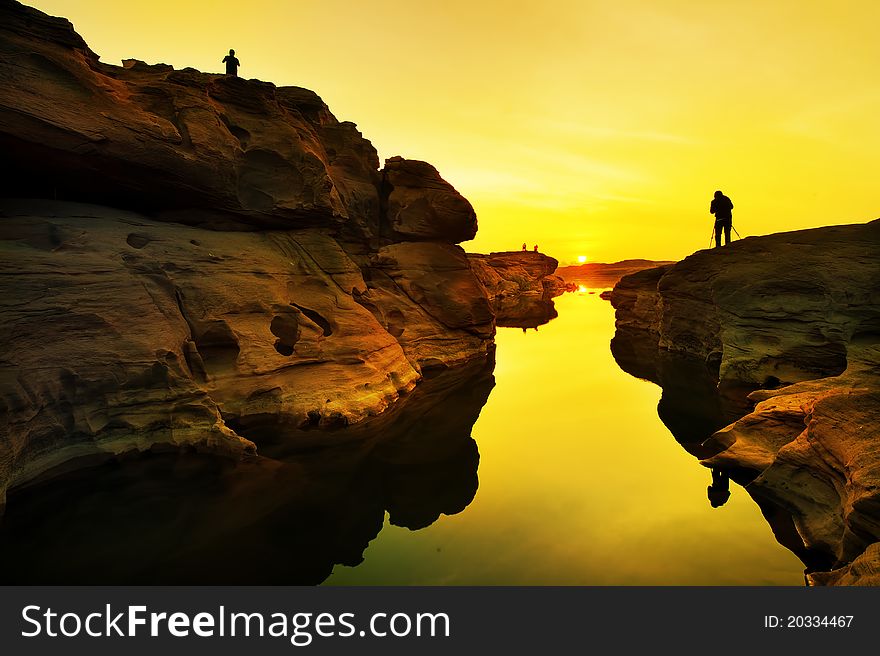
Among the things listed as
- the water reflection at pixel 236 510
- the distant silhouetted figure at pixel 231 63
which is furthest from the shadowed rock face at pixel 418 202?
the water reflection at pixel 236 510

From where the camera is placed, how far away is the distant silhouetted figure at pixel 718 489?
10.8 m

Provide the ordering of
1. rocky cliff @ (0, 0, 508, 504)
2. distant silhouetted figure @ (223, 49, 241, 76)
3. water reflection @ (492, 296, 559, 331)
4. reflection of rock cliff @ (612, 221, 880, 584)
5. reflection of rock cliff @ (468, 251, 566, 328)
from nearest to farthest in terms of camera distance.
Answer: reflection of rock cliff @ (612, 221, 880, 584), rocky cliff @ (0, 0, 508, 504), distant silhouetted figure @ (223, 49, 241, 76), water reflection @ (492, 296, 559, 331), reflection of rock cliff @ (468, 251, 566, 328)

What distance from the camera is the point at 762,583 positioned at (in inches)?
301

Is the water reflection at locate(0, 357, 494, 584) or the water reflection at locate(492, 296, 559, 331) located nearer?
the water reflection at locate(0, 357, 494, 584)

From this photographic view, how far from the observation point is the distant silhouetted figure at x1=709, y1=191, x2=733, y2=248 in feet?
78.3

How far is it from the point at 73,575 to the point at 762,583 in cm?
1132

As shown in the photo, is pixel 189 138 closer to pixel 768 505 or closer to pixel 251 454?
pixel 251 454

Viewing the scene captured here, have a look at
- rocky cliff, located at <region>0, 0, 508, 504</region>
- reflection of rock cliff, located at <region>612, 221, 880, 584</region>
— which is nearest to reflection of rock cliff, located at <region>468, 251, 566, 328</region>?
reflection of rock cliff, located at <region>612, 221, 880, 584</region>

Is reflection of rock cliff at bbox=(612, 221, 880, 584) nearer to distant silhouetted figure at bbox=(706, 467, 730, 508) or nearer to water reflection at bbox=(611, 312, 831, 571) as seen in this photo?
water reflection at bbox=(611, 312, 831, 571)

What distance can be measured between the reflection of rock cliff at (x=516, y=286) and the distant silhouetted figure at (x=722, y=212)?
95.3 ft

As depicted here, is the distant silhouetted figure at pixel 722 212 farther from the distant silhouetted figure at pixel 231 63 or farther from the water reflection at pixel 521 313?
the water reflection at pixel 521 313

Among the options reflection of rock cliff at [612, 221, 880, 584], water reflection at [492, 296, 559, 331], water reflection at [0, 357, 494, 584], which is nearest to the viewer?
water reflection at [0, 357, 494, 584]

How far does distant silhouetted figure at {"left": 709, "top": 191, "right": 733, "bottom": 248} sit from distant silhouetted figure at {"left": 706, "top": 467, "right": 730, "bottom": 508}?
635 inches

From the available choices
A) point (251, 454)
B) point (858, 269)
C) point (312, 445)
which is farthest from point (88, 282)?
point (858, 269)
